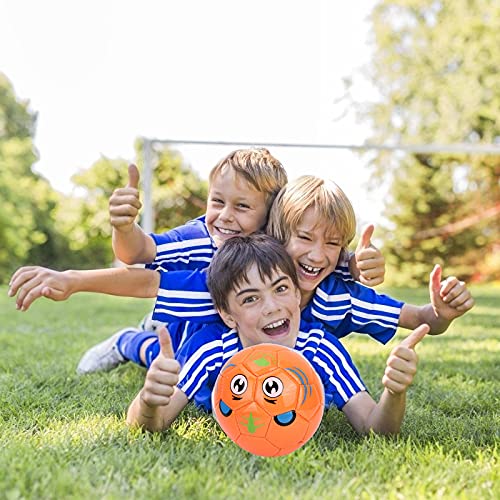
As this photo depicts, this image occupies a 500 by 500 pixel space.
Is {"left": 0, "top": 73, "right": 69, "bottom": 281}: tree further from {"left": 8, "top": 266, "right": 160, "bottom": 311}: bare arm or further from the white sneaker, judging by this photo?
{"left": 8, "top": 266, "right": 160, "bottom": 311}: bare arm

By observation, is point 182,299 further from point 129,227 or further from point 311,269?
point 311,269

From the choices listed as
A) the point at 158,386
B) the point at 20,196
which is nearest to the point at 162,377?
the point at 158,386

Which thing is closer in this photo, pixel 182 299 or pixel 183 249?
pixel 182 299

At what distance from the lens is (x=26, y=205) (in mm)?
25031

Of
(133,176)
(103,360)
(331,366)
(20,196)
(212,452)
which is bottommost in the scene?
(20,196)

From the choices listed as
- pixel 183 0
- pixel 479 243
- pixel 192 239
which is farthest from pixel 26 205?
pixel 192 239

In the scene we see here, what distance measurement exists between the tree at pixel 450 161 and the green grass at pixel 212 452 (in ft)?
57.4

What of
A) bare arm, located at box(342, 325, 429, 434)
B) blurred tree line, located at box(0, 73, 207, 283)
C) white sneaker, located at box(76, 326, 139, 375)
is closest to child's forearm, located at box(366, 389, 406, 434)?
bare arm, located at box(342, 325, 429, 434)

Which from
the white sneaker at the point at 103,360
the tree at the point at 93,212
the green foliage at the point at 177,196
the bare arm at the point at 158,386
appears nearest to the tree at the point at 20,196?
the tree at the point at 93,212

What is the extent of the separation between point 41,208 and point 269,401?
89.8 ft

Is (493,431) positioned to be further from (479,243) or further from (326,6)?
(326,6)

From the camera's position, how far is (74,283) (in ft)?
8.29

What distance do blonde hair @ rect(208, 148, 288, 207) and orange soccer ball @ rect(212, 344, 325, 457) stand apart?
920 millimetres

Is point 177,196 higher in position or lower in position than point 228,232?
lower
